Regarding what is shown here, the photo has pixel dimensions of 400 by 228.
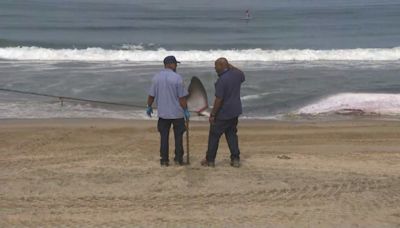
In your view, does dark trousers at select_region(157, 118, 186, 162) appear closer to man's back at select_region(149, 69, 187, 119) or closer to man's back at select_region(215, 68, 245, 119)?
man's back at select_region(149, 69, 187, 119)

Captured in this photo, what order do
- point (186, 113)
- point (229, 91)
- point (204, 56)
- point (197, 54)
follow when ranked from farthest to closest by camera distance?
point (197, 54) < point (204, 56) < point (186, 113) < point (229, 91)

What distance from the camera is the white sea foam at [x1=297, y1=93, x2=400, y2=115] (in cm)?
1417

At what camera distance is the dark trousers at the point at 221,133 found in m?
7.97

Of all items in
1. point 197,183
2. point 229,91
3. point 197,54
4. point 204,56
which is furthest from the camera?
point 197,54

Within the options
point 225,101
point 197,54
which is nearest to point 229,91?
point 225,101

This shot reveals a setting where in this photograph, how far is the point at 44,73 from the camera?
20234 mm

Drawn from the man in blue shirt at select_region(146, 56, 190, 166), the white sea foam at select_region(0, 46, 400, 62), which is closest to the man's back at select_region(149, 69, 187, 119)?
the man in blue shirt at select_region(146, 56, 190, 166)

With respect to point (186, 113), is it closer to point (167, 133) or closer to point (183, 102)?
point (183, 102)

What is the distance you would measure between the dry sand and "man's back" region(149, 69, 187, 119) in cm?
70

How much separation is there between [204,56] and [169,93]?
2009cm

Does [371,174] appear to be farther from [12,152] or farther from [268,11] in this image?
[268,11]

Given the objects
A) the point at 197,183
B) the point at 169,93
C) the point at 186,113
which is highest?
the point at 169,93

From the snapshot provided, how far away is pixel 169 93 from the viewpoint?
7.82 meters

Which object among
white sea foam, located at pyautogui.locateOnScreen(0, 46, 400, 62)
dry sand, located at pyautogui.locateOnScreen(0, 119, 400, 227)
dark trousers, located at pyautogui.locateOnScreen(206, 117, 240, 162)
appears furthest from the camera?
white sea foam, located at pyautogui.locateOnScreen(0, 46, 400, 62)
